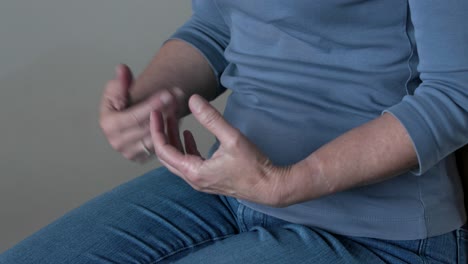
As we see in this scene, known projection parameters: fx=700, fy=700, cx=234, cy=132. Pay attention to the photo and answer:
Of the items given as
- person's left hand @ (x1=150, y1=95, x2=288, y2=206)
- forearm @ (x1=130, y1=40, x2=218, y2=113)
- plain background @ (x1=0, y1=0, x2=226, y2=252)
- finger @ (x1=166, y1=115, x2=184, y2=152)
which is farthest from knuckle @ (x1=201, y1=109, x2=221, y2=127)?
plain background @ (x1=0, y1=0, x2=226, y2=252)

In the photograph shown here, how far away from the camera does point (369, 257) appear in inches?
32.1

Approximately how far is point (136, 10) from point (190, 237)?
79 centimetres

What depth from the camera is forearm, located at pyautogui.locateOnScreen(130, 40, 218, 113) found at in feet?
3.29

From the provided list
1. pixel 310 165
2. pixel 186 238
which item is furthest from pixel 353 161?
pixel 186 238

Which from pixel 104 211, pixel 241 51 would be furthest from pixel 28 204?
pixel 241 51

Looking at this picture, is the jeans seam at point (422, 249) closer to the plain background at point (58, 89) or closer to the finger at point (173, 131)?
the finger at point (173, 131)

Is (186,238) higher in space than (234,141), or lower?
lower

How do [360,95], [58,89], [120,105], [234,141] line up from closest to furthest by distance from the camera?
[234,141]
[360,95]
[120,105]
[58,89]

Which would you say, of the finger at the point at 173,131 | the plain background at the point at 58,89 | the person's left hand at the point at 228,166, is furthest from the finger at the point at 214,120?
the plain background at the point at 58,89

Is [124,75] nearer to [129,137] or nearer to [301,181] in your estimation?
[129,137]

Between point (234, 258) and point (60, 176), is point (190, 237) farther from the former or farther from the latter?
point (60, 176)

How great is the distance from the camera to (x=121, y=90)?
3.10 feet

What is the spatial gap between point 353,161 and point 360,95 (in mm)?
109

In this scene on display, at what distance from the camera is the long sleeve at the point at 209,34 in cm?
107
